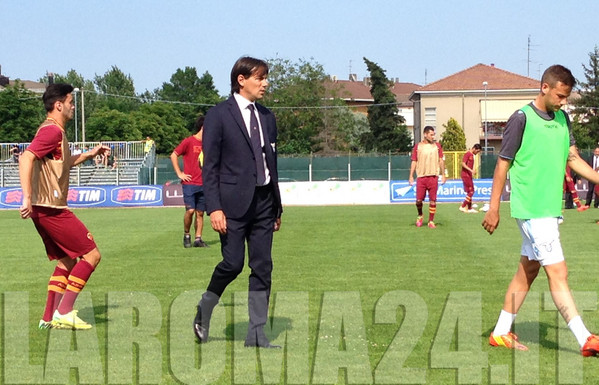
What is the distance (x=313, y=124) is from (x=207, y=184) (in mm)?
91029

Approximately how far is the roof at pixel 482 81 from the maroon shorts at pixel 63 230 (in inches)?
3115

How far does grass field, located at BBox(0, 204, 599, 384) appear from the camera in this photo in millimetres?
6168

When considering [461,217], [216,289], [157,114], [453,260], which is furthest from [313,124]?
[216,289]

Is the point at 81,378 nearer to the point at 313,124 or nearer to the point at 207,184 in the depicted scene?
the point at 207,184

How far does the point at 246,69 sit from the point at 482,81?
82.3 metres

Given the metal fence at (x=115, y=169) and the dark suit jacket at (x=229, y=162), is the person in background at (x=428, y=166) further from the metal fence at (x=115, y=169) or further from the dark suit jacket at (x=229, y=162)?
the metal fence at (x=115, y=169)

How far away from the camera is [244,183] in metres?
6.92

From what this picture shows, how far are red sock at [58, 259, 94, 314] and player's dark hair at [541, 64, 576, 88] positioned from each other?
4.04 metres

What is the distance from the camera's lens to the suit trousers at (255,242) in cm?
701

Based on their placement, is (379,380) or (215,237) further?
(215,237)

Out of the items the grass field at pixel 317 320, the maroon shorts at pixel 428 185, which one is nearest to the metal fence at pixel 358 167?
the maroon shorts at pixel 428 185

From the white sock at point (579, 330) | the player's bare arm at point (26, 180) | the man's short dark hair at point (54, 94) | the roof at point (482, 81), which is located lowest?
the white sock at point (579, 330)

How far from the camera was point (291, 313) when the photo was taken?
28.1 feet

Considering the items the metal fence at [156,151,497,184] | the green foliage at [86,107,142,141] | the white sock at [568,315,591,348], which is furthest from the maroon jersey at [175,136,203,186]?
the green foliage at [86,107,142,141]
